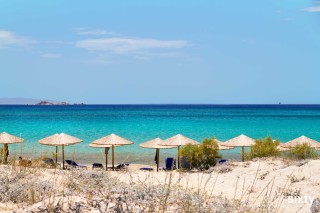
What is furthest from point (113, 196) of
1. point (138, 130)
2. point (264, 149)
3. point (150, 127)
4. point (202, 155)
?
point (150, 127)

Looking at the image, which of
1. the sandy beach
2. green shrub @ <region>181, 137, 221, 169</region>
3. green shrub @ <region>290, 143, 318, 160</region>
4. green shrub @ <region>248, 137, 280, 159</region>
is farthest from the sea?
green shrub @ <region>290, 143, 318, 160</region>

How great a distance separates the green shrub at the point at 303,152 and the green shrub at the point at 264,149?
672 millimetres

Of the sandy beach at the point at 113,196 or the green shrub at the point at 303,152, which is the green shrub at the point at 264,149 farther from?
the sandy beach at the point at 113,196

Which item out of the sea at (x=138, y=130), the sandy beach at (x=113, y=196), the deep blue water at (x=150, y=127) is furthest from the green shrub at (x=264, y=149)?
the deep blue water at (x=150, y=127)

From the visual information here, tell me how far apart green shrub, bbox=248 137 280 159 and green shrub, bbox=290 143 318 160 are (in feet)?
2.21

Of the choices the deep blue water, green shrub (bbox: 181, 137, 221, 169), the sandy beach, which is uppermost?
the sandy beach

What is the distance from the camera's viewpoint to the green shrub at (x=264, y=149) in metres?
16.9

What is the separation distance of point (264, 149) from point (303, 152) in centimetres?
152

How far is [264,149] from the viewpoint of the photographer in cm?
1697

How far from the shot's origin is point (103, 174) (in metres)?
7.91

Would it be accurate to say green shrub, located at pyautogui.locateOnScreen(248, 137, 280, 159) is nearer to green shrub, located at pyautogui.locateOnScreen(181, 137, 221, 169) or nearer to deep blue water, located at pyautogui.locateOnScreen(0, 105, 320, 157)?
green shrub, located at pyautogui.locateOnScreen(181, 137, 221, 169)

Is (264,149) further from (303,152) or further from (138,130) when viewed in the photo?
(138,130)

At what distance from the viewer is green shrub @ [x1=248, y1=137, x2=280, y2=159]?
666 inches

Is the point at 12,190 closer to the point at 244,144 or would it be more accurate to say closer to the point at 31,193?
the point at 31,193
